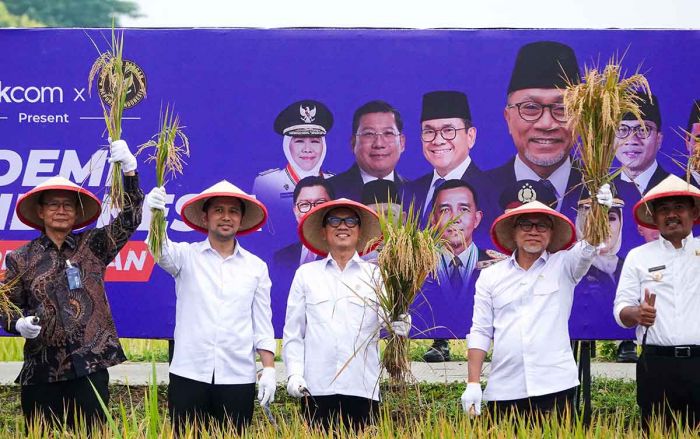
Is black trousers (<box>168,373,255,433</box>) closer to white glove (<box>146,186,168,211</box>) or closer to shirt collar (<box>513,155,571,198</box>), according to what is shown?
white glove (<box>146,186,168,211</box>)

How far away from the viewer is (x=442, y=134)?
7523mm

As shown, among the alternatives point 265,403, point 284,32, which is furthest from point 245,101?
point 265,403

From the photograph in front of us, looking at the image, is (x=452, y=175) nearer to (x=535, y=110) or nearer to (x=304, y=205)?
(x=535, y=110)

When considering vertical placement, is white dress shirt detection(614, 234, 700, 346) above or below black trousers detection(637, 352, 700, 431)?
above

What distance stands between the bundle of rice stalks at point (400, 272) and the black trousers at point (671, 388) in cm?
141

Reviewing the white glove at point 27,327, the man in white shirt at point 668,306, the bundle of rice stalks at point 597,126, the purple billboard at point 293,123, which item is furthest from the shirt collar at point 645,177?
the white glove at point 27,327

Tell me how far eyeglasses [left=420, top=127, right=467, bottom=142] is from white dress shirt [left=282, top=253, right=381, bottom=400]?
1686 mm

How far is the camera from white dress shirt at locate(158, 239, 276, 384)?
600cm

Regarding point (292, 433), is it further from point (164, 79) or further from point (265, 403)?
point (164, 79)

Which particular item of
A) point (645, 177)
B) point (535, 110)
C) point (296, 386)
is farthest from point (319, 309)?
point (645, 177)

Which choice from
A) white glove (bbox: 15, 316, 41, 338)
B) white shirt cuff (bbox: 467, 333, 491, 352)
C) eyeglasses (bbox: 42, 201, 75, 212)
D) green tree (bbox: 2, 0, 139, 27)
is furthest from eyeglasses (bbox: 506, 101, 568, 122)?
green tree (bbox: 2, 0, 139, 27)

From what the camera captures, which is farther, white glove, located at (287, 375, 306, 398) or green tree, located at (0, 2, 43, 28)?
green tree, located at (0, 2, 43, 28)

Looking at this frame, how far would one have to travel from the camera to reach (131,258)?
7.56 m

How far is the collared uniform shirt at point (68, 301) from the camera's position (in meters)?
5.93
